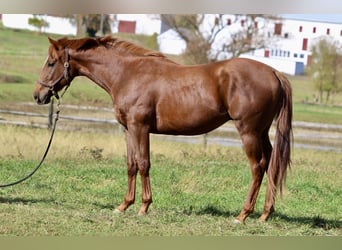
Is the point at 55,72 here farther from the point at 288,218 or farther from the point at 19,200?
the point at 288,218

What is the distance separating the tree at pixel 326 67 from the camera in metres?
20.6

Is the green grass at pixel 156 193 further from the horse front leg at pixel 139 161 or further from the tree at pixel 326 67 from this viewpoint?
the tree at pixel 326 67

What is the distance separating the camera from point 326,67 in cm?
2112

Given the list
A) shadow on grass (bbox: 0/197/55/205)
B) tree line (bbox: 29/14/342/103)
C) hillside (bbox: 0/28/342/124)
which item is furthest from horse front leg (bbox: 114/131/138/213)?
tree line (bbox: 29/14/342/103)

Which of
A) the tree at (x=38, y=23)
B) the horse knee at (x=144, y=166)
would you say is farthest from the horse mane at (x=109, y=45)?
the tree at (x=38, y=23)

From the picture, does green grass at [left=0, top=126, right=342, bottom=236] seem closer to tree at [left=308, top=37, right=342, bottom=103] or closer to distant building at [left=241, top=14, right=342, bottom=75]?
distant building at [left=241, top=14, right=342, bottom=75]

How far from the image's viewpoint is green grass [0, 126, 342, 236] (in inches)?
242

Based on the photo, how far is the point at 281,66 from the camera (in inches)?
813

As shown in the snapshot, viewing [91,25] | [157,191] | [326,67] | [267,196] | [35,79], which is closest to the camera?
[267,196]

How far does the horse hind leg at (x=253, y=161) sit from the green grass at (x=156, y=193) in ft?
0.53

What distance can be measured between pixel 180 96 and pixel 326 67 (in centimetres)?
1553

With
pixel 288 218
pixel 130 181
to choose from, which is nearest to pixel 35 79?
pixel 130 181

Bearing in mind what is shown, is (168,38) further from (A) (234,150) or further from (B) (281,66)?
(A) (234,150)

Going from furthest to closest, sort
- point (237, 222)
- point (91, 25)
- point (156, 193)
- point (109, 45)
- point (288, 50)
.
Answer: point (288, 50)
point (91, 25)
point (156, 193)
point (109, 45)
point (237, 222)
